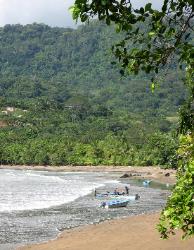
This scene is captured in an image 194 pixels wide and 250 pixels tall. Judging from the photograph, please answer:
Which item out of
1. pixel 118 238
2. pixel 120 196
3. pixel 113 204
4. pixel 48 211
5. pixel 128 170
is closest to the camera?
pixel 118 238

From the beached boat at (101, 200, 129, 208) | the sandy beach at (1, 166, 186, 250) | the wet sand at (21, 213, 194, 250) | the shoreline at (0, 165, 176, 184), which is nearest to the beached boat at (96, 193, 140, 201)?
the beached boat at (101, 200, 129, 208)

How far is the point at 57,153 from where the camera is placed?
428 ft

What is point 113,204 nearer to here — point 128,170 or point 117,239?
point 117,239

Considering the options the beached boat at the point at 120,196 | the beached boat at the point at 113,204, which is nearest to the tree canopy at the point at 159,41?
the beached boat at the point at 113,204

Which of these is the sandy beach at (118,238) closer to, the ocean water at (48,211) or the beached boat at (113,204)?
the ocean water at (48,211)

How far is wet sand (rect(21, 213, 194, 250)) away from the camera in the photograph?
25.1 metres

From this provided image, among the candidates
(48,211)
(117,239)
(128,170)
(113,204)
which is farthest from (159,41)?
(128,170)

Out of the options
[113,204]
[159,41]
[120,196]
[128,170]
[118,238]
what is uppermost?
[159,41]

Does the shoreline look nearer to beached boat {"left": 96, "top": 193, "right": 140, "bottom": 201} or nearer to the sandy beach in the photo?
beached boat {"left": 96, "top": 193, "right": 140, "bottom": 201}

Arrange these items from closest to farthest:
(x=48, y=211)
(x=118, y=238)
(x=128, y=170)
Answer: (x=118, y=238) < (x=48, y=211) < (x=128, y=170)

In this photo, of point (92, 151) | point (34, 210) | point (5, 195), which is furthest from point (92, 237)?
point (92, 151)

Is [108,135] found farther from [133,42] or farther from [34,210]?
[133,42]

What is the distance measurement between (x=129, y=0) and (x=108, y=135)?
144292 millimetres

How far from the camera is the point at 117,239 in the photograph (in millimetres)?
28438
